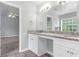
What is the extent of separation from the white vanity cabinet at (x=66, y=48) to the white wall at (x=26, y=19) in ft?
4.82

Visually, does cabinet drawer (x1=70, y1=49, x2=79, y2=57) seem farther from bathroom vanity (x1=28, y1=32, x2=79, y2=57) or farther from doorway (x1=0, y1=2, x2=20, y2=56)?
doorway (x1=0, y1=2, x2=20, y2=56)

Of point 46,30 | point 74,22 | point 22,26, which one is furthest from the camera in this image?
point 22,26

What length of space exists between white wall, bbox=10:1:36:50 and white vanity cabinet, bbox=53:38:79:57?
Answer: 4.82 feet

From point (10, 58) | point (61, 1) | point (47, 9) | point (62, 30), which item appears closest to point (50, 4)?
point (47, 9)

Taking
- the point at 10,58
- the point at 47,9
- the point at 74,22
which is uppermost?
the point at 47,9

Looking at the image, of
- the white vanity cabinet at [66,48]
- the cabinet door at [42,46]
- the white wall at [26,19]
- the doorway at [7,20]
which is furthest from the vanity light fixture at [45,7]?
the white vanity cabinet at [66,48]

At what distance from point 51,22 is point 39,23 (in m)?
0.54

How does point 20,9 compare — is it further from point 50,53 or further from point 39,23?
point 50,53

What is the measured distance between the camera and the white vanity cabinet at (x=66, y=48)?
49.6 inches

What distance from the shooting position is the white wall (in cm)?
274

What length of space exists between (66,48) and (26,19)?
1.88m

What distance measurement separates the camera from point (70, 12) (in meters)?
1.94

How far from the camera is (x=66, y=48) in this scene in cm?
141

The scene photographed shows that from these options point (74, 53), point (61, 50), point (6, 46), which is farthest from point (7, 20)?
point (74, 53)
